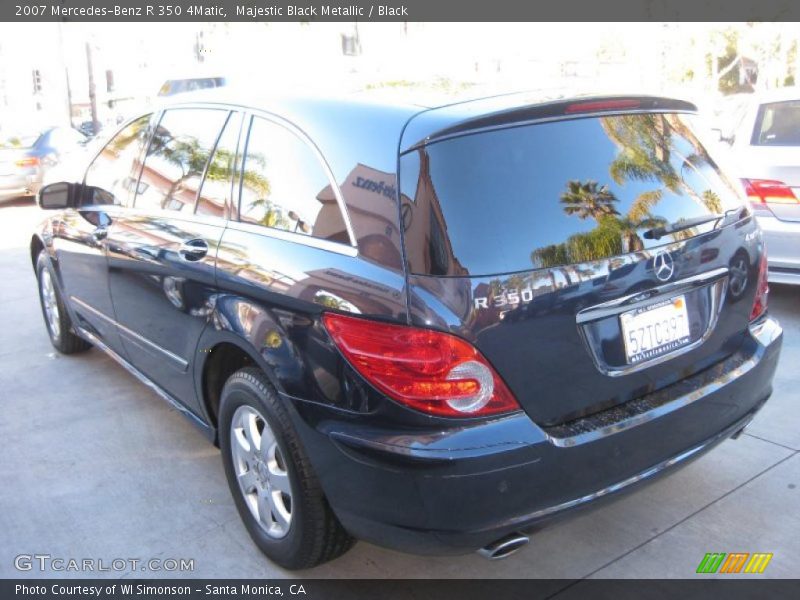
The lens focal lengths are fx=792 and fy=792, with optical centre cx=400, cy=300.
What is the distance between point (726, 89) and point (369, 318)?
5573 centimetres

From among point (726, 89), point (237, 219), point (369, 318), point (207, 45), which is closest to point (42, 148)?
point (237, 219)

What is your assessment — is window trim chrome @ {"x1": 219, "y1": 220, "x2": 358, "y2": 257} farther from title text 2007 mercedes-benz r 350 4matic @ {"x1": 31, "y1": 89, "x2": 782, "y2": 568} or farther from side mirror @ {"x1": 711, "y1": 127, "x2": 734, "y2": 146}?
side mirror @ {"x1": 711, "y1": 127, "x2": 734, "y2": 146}

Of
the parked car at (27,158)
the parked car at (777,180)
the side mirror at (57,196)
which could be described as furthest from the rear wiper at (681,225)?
the parked car at (27,158)

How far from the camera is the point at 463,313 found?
89.0 inches

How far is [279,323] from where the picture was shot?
8.64ft

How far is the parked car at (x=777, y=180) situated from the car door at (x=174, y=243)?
13.3 ft

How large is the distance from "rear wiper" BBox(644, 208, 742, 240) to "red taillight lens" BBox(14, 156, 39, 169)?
12789mm

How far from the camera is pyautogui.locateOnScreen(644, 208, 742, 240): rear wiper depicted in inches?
103

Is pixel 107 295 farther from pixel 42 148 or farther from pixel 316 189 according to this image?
pixel 42 148

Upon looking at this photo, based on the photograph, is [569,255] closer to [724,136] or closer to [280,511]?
[280,511]

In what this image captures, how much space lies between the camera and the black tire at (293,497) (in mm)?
2652

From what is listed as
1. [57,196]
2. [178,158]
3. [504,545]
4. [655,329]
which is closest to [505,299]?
[655,329]
